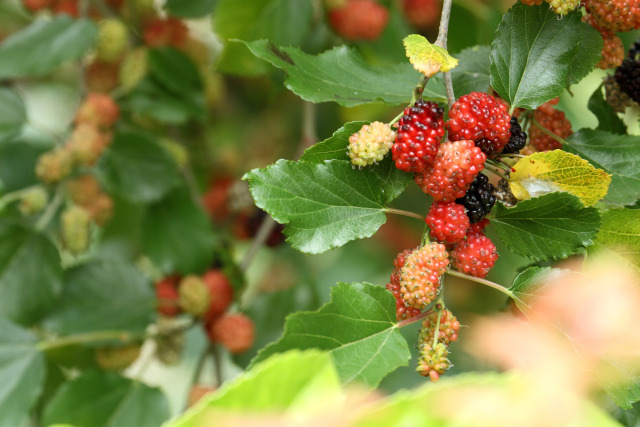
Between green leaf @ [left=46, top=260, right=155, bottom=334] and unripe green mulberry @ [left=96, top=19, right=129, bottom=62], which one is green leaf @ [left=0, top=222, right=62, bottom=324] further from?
unripe green mulberry @ [left=96, top=19, right=129, bottom=62]

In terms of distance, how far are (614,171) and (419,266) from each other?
0.57ft

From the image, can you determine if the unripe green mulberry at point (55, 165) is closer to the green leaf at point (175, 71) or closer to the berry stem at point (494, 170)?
the green leaf at point (175, 71)

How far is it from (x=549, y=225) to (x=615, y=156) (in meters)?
0.10

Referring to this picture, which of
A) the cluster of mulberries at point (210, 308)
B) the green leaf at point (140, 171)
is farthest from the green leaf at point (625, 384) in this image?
the green leaf at point (140, 171)

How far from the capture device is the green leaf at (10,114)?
838 mm

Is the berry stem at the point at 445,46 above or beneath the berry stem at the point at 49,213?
above

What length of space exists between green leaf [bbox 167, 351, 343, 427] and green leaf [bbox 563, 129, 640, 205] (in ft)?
1.00

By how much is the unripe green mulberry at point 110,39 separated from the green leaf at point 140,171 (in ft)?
0.37

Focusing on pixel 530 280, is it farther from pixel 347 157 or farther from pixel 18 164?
pixel 18 164

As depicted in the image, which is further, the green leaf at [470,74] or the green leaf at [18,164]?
the green leaf at [18,164]

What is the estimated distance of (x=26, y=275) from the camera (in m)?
0.78

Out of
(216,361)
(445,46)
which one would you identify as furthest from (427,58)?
(216,361)

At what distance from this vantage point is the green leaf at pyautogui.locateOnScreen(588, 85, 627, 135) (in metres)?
0.56

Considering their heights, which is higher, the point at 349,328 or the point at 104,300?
the point at 349,328
